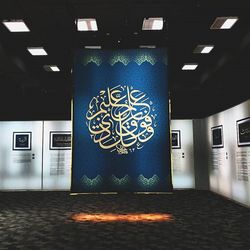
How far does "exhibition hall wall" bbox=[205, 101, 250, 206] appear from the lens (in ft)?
22.2

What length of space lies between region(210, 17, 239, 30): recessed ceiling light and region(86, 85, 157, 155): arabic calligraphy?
245cm

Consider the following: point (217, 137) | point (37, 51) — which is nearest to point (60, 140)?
point (37, 51)

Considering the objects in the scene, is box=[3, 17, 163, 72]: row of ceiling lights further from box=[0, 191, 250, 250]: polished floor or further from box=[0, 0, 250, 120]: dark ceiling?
box=[0, 191, 250, 250]: polished floor

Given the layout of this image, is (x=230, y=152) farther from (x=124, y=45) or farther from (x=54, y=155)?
(x=54, y=155)

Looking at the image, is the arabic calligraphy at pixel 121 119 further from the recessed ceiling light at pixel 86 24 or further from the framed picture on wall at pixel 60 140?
the framed picture on wall at pixel 60 140

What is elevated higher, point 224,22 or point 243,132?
point 224,22

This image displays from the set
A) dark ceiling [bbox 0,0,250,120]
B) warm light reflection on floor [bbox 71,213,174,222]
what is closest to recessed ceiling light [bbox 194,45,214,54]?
dark ceiling [bbox 0,0,250,120]

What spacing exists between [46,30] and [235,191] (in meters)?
5.88

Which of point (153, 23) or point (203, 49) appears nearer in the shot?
point (153, 23)

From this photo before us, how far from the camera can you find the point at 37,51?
8086 mm

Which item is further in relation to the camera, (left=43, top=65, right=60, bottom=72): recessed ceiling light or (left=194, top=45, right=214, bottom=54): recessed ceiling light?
(left=43, top=65, right=60, bottom=72): recessed ceiling light

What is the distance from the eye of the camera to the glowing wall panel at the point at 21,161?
1061 cm

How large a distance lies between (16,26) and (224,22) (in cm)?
441

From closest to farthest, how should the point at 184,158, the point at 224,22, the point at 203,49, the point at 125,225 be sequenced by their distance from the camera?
the point at 125,225 < the point at 224,22 < the point at 203,49 < the point at 184,158
